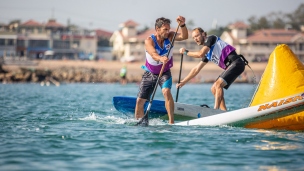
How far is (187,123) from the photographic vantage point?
11.7m

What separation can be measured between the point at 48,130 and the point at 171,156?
3.29m

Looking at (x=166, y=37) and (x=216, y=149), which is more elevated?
(x=166, y=37)

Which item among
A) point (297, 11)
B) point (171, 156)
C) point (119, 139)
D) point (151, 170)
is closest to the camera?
point (151, 170)

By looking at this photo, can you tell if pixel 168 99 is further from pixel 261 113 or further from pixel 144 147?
pixel 144 147

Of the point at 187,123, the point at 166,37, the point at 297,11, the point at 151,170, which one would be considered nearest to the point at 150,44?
the point at 166,37

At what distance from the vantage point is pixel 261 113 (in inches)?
446

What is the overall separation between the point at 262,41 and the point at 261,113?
91.6 m

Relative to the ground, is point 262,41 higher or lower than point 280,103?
higher

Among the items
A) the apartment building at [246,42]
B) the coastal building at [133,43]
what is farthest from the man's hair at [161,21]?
the apartment building at [246,42]

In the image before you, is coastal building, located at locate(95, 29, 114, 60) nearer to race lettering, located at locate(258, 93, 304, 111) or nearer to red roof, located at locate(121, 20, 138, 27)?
red roof, located at locate(121, 20, 138, 27)

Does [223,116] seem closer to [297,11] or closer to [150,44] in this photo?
[150,44]

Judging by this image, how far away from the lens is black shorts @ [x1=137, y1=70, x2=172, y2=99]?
37.5 ft

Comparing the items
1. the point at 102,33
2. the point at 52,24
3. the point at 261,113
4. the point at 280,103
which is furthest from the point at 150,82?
the point at 102,33

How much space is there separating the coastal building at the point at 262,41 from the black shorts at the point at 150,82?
90.2m
